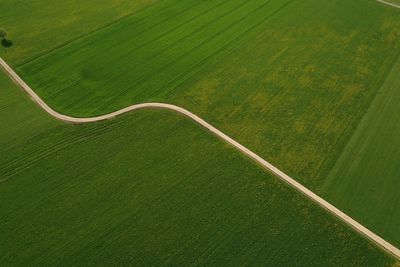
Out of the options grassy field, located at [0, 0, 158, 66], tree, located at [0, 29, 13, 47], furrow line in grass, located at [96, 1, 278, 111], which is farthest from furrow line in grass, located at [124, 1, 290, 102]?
tree, located at [0, 29, 13, 47]

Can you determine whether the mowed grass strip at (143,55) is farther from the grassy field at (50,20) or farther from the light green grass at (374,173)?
the light green grass at (374,173)

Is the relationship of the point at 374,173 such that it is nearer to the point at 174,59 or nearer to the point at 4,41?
the point at 174,59

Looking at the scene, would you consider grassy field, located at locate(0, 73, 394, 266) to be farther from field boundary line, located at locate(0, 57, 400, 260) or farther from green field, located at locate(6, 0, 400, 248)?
green field, located at locate(6, 0, 400, 248)

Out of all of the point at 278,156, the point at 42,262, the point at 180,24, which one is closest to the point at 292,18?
the point at 180,24

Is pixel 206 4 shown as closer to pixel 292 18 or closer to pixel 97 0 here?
pixel 292 18

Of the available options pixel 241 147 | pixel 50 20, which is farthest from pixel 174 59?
pixel 50 20

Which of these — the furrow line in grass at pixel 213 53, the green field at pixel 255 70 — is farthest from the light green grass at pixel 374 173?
the furrow line in grass at pixel 213 53
